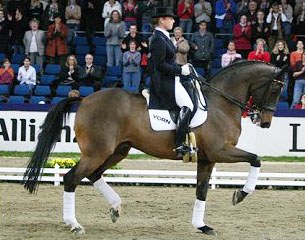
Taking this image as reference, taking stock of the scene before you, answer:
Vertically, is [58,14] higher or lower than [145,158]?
higher

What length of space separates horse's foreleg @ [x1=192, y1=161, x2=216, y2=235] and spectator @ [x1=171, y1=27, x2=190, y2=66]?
9251 mm

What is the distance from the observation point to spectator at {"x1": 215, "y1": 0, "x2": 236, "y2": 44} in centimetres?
2444

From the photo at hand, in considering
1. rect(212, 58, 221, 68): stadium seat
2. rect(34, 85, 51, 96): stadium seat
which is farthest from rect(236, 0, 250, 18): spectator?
rect(34, 85, 51, 96): stadium seat

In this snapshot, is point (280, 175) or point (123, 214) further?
point (280, 175)

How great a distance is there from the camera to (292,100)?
22.3 m

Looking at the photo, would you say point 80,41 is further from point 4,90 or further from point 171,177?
point 171,177

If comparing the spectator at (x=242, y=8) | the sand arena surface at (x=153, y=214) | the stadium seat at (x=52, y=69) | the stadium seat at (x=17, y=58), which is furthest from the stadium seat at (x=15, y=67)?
the sand arena surface at (x=153, y=214)

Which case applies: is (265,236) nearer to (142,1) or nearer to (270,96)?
(270,96)

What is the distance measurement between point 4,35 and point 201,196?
13890mm

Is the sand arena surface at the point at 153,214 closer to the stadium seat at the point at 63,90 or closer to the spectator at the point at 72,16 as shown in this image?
the stadium seat at the point at 63,90

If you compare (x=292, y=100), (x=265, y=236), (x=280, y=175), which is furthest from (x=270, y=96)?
(x=292, y=100)

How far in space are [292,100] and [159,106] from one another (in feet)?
35.8

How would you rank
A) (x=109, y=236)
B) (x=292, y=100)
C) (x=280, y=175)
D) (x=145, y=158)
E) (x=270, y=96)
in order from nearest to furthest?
1. (x=109, y=236)
2. (x=270, y=96)
3. (x=280, y=175)
4. (x=145, y=158)
5. (x=292, y=100)

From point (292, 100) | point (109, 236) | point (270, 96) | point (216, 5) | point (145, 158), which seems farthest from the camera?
point (216, 5)
